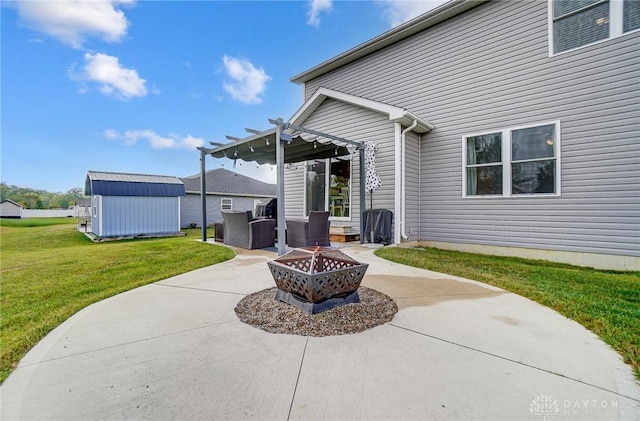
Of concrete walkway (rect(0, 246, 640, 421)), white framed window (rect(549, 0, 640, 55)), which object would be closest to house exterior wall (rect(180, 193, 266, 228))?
concrete walkway (rect(0, 246, 640, 421))

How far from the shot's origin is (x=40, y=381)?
5.78 feet

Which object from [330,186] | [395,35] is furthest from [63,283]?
[395,35]

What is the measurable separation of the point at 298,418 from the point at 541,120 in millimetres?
7449

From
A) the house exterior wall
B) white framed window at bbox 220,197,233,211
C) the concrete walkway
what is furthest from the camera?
white framed window at bbox 220,197,233,211

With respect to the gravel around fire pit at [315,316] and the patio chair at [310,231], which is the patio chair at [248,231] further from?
the gravel around fire pit at [315,316]

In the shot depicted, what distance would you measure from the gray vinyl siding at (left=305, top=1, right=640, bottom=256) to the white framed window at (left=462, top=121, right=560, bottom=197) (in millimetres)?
150

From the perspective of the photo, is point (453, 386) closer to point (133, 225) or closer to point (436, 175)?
point (436, 175)

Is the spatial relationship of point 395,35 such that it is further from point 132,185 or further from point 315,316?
point 132,185

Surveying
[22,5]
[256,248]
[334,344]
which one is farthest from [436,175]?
[22,5]

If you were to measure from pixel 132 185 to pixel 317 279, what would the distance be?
14.6 m

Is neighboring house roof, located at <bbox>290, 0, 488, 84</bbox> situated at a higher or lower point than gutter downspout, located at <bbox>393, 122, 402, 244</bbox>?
higher

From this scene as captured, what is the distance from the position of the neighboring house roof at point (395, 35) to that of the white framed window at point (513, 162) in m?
3.32

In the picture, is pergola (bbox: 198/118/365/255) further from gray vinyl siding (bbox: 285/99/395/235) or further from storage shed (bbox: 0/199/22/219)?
storage shed (bbox: 0/199/22/219)

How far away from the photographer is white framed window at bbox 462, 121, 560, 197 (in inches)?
237
